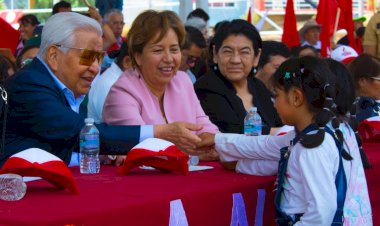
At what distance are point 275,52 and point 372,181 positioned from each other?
273 centimetres

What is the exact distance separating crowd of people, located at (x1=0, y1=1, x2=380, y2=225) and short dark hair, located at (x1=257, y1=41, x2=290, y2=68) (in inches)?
44.9

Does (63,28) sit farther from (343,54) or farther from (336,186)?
(343,54)

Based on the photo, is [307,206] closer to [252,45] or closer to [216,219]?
[216,219]

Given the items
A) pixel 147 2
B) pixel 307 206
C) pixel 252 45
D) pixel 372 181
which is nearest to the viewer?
pixel 307 206

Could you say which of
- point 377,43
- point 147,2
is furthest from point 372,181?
point 147,2

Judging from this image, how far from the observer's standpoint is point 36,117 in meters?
3.29

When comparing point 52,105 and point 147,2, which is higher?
point 52,105

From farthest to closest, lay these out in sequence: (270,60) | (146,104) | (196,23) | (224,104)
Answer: (196,23), (270,60), (224,104), (146,104)

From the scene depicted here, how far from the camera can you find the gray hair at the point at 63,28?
11.5 ft

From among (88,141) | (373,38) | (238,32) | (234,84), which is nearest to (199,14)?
(373,38)

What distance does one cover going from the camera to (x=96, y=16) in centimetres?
840

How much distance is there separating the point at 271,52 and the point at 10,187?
389 centimetres

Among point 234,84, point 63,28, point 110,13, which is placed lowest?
point 110,13

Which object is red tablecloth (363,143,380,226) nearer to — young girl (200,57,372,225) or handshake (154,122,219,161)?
young girl (200,57,372,225)
